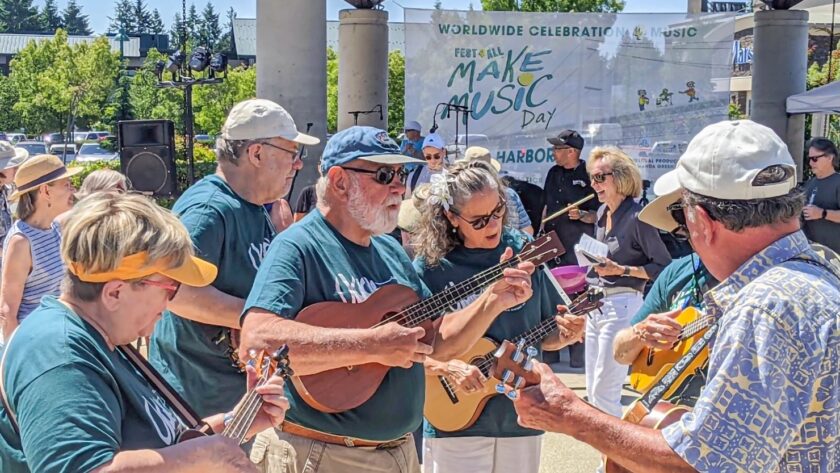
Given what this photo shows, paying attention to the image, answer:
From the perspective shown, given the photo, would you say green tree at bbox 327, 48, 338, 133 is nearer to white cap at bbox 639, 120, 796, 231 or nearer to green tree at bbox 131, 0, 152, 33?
white cap at bbox 639, 120, 796, 231

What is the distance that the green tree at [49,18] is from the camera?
422 ft

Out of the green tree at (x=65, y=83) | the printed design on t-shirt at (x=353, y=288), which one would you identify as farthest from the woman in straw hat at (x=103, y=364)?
the green tree at (x=65, y=83)

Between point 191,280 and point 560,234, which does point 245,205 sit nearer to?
point 191,280

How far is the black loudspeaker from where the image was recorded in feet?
38.6

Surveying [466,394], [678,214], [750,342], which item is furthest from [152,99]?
[750,342]

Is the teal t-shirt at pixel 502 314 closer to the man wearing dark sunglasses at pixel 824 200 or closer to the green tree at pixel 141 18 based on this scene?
the man wearing dark sunglasses at pixel 824 200

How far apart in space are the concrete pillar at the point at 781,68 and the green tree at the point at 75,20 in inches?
5587

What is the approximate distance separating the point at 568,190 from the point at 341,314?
5.78 m

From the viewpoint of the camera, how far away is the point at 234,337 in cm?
358

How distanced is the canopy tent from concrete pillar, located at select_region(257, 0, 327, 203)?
20.6ft

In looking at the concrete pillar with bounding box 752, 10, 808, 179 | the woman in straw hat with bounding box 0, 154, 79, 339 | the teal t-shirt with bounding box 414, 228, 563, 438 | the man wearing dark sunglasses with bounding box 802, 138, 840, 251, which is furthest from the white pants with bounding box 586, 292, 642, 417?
the concrete pillar with bounding box 752, 10, 808, 179

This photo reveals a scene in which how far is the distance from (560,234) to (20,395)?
6.78 metres

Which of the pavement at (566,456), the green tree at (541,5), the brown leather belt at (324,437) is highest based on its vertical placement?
the green tree at (541,5)

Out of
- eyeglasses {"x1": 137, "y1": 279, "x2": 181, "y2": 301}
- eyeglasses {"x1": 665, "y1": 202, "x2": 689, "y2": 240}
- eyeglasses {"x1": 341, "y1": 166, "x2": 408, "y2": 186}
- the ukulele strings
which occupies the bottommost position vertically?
the ukulele strings
